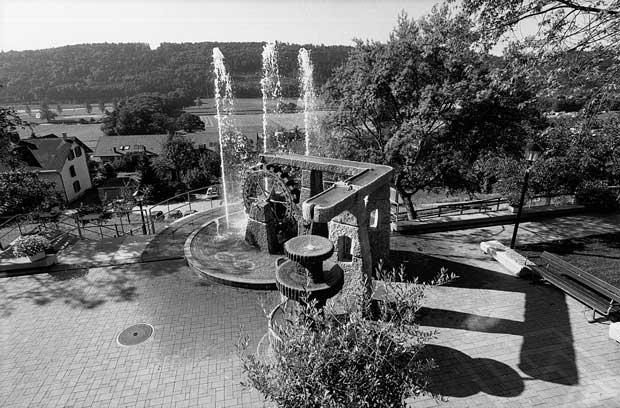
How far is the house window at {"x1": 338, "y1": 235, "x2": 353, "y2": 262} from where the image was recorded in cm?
1077

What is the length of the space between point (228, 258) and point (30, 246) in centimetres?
703

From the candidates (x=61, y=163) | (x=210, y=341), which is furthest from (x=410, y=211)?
(x=61, y=163)

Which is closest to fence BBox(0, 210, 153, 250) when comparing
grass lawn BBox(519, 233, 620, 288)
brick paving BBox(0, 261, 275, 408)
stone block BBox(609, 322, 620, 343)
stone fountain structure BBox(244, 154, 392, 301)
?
brick paving BBox(0, 261, 275, 408)

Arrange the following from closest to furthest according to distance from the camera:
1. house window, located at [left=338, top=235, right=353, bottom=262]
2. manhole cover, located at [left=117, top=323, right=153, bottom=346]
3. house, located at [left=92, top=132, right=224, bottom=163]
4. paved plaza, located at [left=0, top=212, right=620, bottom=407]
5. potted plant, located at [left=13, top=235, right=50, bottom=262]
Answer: paved plaza, located at [left=0, top=212, right=620, bottom=407], manhole cover, located at [left=117, top=323, right=153, bottom=346], house window, located at [left=338, top=235, right=353, bottom=262], potted plant, located at [left=13, top=235, right=50, bottom=262], house, located at [left=92, top=132, right=224, bottom=163]

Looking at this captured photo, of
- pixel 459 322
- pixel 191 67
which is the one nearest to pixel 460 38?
pixel 459 322

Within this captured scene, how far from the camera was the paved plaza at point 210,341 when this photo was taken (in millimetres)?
7484

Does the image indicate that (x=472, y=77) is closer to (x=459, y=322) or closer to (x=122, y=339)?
(x=459, y=322)

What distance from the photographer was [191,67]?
339 feet

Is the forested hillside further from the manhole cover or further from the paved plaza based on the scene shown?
the manhole cover

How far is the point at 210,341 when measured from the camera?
358 inches

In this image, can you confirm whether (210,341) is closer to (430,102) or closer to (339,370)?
(339,370)

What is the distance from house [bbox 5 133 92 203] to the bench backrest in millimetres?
43104

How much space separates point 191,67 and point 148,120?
31.0 m

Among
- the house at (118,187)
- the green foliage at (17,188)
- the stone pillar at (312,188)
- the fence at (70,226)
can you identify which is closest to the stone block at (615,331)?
the stone pillar at (312,188)
